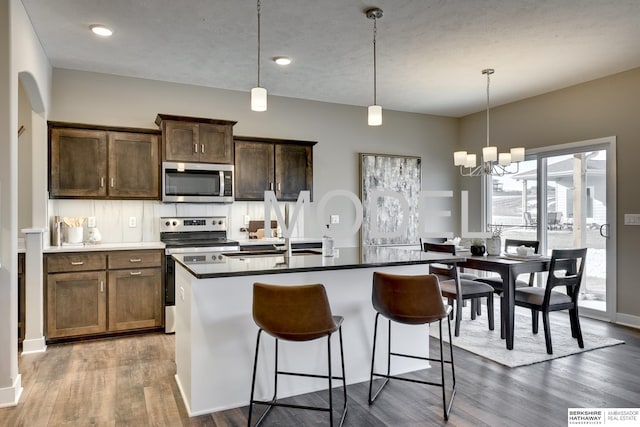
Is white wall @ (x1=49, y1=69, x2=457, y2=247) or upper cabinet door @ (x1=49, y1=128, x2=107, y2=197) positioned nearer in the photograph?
upper cabinet door @ (x1=49, y1=128, x2=107, y2=197)

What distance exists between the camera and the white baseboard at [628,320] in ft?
14.8

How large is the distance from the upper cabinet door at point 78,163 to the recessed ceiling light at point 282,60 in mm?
1913

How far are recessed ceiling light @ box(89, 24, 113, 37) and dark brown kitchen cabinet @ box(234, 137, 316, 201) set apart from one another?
68.0 inches

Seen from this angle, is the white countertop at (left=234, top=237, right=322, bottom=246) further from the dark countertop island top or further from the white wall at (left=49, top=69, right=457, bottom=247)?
the dark countertop island top

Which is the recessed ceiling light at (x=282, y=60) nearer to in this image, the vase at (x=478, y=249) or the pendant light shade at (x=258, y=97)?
the pendant light shade at (x=258, y=97)

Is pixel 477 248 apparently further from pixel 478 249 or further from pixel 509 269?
pixel 509 269

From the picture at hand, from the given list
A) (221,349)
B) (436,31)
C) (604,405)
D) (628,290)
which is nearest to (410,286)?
(221,349)

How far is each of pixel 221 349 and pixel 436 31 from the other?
9.91 ft

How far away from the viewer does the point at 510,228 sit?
6.04m

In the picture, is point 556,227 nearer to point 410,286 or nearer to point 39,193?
point 410,286

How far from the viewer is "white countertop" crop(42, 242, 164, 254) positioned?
13.0 feet

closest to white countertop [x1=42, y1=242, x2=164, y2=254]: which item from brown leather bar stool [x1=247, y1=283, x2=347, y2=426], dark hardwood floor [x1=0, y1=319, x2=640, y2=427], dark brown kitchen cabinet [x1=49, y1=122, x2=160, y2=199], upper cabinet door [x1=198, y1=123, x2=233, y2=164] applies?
dark brown kitchen cabinet [x1=49, y1=122, x2=160, y2=199]

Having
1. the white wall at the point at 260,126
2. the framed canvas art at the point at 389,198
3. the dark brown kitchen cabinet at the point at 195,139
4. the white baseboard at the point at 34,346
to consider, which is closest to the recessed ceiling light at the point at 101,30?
the dark brown kitchen cabinet at the point at 195,139

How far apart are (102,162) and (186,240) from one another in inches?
46.8
